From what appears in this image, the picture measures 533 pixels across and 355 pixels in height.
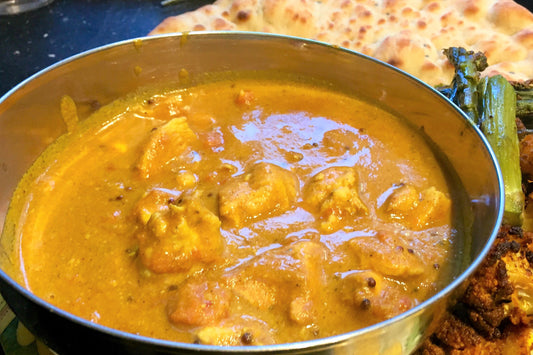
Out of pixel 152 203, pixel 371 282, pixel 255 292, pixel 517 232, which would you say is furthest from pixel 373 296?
pixel 152 203

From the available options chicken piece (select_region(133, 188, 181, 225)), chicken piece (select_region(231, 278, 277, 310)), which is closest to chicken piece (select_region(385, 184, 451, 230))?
chicken piece (select_region(231, 278, 277, 310))

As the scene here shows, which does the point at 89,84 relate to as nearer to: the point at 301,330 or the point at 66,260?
the point at 66,260

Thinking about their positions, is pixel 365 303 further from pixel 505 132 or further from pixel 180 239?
pixel 505 132

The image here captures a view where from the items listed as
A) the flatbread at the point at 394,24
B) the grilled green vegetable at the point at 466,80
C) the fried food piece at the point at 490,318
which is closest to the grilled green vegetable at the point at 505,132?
the grilled green vegetable at the point at 466,80

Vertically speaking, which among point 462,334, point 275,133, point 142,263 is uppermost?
point 275,133

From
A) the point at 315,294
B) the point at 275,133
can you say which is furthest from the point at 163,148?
the point at 315,294

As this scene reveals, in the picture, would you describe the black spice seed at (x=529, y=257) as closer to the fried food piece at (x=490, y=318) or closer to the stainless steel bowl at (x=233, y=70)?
the fried food piece at (x=490, y=318)

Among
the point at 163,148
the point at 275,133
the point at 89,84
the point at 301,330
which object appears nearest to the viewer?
the point at 301,330
